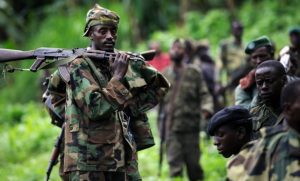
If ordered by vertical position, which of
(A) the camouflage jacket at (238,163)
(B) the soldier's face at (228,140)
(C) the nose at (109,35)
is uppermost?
(C) the nose at (109,35)

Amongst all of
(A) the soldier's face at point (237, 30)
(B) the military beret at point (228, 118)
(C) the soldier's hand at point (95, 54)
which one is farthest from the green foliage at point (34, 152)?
(B) the military beret at point (228, 118)

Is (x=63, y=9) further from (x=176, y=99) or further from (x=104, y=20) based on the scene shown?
(x=104, y=20)

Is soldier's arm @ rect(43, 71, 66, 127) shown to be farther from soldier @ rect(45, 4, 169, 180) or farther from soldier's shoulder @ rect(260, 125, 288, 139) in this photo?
soldier's shoulder @ rect(260, 125, 288, 139)

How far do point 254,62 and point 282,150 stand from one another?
156 inches

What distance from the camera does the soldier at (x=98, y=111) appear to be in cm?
702

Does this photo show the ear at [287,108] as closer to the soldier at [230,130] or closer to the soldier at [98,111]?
the soldier at [230,130]

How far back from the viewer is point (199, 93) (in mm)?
12344

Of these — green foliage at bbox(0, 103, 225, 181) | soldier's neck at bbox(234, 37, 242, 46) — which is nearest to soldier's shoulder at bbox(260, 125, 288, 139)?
green foliage at bbox(0, 103, 225, 181)

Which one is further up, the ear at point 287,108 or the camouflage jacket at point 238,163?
the ear at point 287,108

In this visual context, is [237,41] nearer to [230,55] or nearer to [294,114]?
[230,55]

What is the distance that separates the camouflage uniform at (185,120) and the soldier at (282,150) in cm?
699

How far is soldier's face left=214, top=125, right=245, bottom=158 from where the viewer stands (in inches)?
227

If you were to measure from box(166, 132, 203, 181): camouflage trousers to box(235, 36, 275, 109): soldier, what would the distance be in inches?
137

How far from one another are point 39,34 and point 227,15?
7289mm
